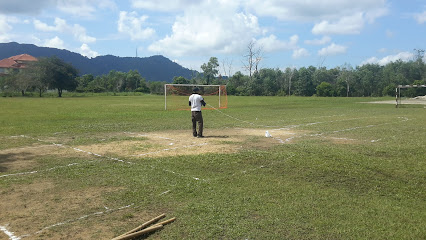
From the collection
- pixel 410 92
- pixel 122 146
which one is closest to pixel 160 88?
pixel 410 92

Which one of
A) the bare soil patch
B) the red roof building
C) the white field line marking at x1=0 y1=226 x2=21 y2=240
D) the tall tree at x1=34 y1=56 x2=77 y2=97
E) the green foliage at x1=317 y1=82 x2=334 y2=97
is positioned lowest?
the white field line marking at x1=0 y1=226 x2=21 y2=240

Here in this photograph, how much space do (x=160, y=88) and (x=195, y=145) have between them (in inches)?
2783

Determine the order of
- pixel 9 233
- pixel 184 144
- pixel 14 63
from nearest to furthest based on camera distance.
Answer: pixel 9 233 < pixel 184 144 < pixel 14 63

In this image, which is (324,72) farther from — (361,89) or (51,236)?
(51,236)

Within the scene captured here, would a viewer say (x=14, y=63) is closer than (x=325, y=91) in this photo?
No

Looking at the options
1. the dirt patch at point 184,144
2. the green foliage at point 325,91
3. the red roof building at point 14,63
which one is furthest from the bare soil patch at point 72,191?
the red roof building at point 14,63

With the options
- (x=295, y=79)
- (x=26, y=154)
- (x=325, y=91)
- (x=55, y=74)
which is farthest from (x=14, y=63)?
(x=26, y=154)

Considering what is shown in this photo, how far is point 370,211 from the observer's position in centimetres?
536

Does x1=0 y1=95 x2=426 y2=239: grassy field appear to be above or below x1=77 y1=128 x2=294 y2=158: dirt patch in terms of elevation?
below

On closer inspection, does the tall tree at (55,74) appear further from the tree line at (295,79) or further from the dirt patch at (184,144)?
the dirt patch at (184,144)

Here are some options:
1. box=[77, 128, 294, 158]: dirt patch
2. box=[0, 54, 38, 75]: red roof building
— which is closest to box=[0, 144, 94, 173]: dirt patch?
box=[77, 128, 294, 158]: dirt patch

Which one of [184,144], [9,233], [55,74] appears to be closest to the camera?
[9,233]

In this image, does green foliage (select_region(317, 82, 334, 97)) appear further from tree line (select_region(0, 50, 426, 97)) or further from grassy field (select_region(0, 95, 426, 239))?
grassy field (select_region(0, 95, 426, 239))

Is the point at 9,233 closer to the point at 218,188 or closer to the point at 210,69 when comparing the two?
the point at 218,188
